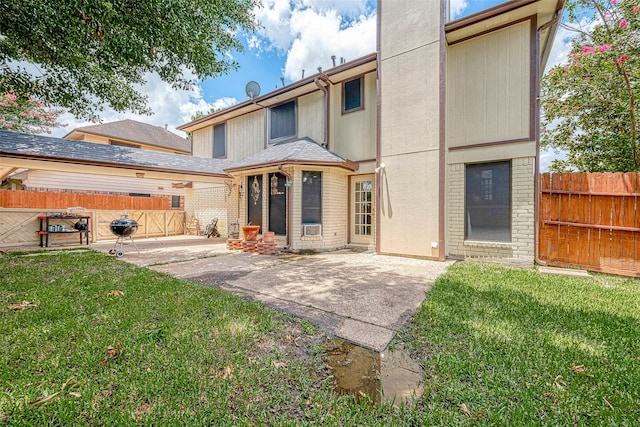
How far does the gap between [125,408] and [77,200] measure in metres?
16.4

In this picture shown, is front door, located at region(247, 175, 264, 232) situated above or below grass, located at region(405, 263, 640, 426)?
above

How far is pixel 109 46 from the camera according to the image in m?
5.47

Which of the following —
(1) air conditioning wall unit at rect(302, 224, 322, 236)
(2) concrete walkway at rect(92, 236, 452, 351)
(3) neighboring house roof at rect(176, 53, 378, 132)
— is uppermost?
(3) neighboring house roof at rect(176, 53, 378, 132)

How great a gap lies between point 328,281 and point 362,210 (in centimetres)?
467

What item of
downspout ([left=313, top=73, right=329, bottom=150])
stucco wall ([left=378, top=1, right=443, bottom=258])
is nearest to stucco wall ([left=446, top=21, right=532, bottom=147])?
stucco wall ([left=378, top=1, right=443, bottom=258])

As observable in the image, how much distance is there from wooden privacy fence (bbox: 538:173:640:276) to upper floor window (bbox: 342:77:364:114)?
18.7ft

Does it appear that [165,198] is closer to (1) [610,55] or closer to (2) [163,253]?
(2) [163,253]

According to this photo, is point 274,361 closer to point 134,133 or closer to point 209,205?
point 209,205

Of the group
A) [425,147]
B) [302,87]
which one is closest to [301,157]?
[302,87]

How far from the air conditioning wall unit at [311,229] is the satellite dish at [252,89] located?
24.1 feet

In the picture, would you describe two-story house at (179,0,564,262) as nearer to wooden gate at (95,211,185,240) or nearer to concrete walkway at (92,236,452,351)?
concrete walkway at (92,236,452,351)

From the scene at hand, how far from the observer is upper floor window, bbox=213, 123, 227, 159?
1379 centimetres

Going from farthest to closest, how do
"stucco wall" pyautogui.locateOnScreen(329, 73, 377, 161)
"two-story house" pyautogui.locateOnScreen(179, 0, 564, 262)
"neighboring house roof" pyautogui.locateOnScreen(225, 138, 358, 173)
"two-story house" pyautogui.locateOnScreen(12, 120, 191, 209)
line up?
1. "two-story house" pyautogui.locateOnScreen(12, 120, 191, 209)
2. "stucco wall" pyautogui.locateOnScreen(329, 73, 377, 161)
3. "neighboring house roof" pyautogui.locateOnScreen(225, 138, 358, 173)
4. "two-story house" pyautogui.locateOnScreen(179, 0, 564, 262)

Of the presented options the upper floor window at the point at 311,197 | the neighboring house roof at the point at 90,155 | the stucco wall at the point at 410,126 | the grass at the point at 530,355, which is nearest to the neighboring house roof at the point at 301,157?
the upper floor window at the point at 311,197
